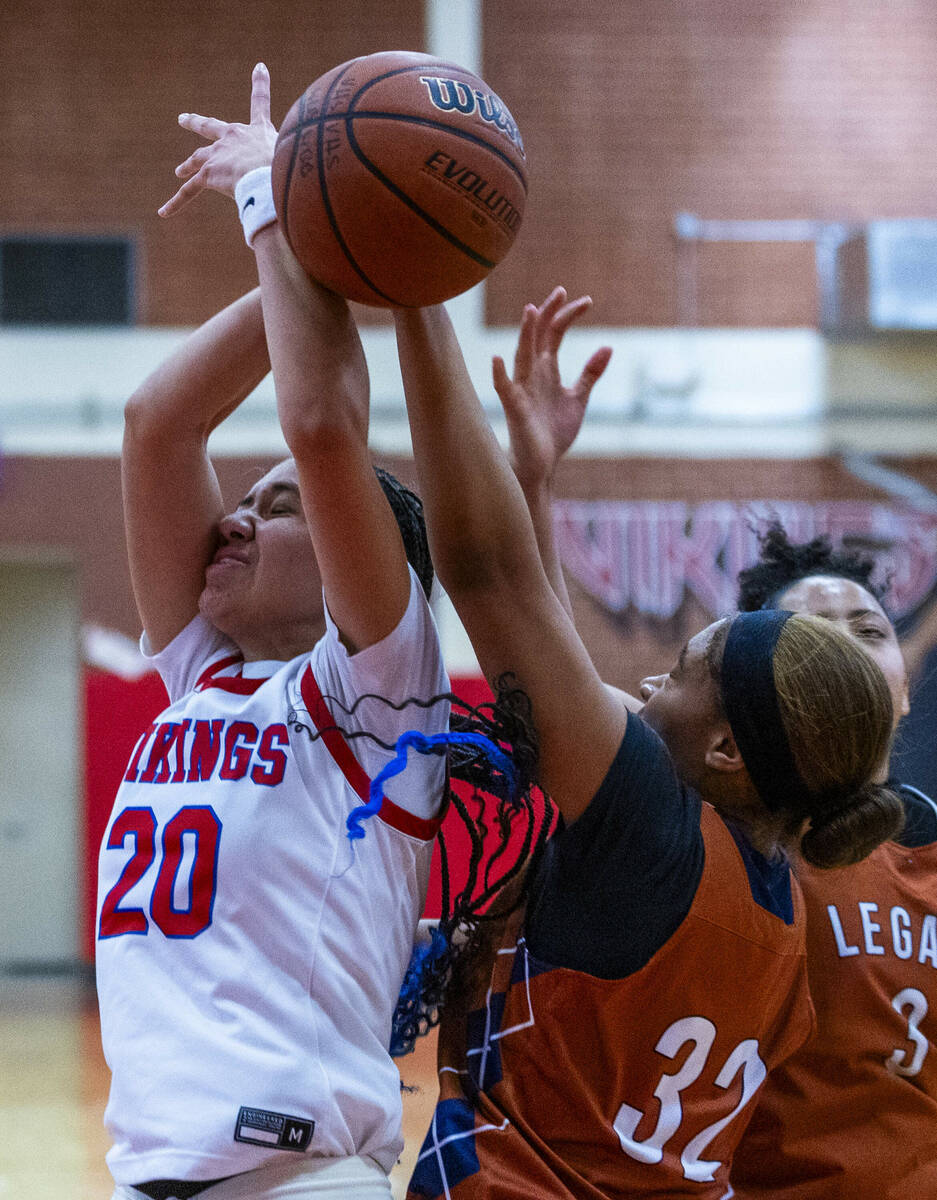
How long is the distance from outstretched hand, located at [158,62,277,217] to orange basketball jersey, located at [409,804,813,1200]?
44.2 inches

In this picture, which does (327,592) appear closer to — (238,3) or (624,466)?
(624,466)

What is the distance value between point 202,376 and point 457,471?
22.5 inches

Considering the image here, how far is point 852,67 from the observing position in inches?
385

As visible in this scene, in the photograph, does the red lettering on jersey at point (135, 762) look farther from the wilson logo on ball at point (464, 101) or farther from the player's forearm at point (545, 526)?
the wilson logo on ball at point (464, 101)

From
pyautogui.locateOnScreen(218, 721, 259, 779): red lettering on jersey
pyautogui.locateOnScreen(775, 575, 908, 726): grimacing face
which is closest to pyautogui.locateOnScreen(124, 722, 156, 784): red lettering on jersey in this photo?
pyautogui.locateOnScreen(218, 721, 259, 779): red lettering on jersey

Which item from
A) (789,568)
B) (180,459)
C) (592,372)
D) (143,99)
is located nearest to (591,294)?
(143,99)

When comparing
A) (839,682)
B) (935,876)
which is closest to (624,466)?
(935,876)

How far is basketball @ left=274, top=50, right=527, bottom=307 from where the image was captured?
5.41 ft

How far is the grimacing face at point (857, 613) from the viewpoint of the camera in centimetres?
259

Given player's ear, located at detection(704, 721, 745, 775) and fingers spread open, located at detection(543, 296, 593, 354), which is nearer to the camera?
player's ear, located at detection(704, 721, 745, 775)

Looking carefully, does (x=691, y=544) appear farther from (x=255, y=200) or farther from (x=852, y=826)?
(x=255, y=200)

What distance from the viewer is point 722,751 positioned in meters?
1.92

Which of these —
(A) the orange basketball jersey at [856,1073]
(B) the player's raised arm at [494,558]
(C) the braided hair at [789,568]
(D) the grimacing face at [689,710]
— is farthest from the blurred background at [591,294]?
(B) the player's raised arm at [494,558]

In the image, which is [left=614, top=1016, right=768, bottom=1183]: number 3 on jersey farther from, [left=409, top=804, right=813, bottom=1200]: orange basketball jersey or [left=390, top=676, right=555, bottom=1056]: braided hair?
[left=390, top=676, right=555, bottom=1056]: braided hair
